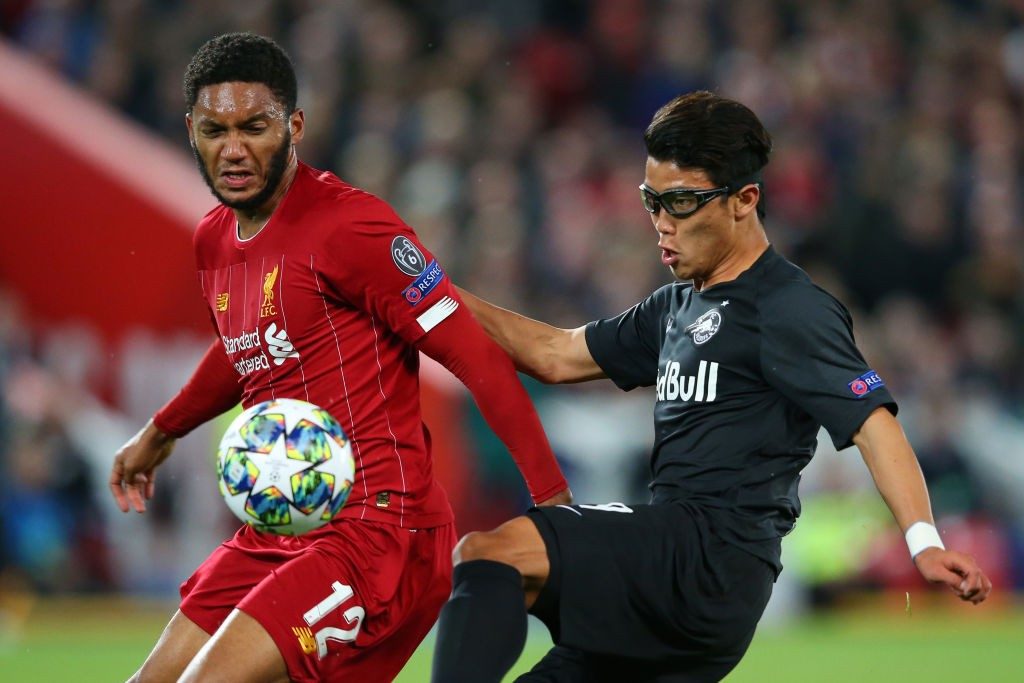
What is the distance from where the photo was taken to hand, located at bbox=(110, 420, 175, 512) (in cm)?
551

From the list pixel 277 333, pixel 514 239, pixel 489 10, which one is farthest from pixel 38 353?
pixel 277 333

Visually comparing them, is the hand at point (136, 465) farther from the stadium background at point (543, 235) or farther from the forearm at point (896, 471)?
the stadium background at point (543, 235)

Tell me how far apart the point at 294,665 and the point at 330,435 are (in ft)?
2.06

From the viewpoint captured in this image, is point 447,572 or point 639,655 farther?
point 447,572

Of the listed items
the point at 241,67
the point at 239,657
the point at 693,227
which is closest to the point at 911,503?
the point at 693,227

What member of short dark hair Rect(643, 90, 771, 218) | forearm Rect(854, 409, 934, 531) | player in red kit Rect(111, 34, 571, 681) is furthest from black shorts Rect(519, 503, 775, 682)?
short dark hair Rect(643, 90, 771, 218)

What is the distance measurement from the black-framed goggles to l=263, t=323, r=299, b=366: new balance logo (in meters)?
1.13

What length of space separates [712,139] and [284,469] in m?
1.55

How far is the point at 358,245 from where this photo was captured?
4621mm

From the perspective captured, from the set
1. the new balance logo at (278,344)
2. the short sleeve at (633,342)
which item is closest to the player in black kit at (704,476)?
the short sleeve at (633,342)

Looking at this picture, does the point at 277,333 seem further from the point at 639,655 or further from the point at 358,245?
the point at 639,655

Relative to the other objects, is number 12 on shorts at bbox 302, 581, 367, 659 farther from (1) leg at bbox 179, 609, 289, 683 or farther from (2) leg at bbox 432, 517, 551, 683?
(2) leg at bbox 432, 517, 551, 683

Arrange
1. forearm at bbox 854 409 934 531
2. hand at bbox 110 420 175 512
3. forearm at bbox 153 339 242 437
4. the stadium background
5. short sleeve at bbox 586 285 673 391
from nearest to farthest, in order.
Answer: forearm at bbox 854 409 934 531 → short sleeve at bbox 586 285 673 391 → forearm at bbox 153 339 242 437 → hand at bbox 110 420 175 512 → the stadium background

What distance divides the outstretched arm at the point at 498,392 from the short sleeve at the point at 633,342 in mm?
556
